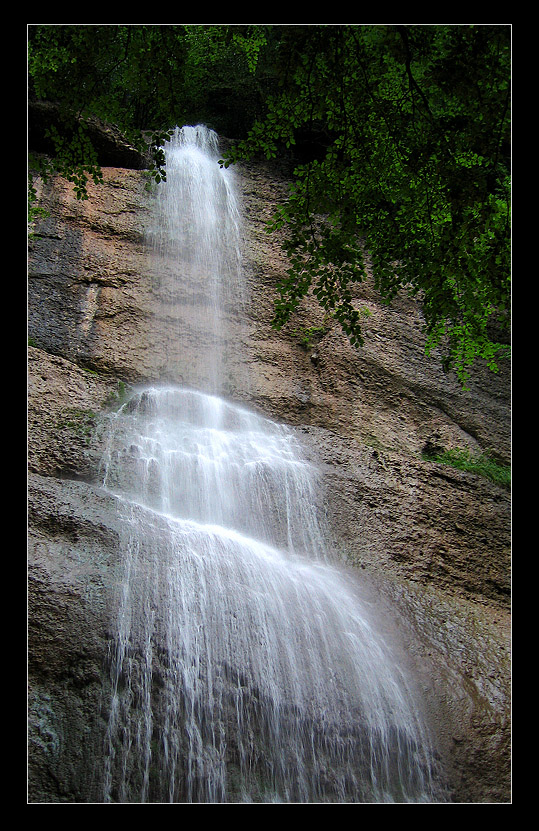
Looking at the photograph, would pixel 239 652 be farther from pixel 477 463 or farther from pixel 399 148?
pixel 477 463

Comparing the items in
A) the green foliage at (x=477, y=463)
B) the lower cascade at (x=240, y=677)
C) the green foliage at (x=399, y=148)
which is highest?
the green foliage at (x=399, y=148)

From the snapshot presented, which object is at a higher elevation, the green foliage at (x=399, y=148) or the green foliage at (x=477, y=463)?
the green foliage at (x=399, y=148)

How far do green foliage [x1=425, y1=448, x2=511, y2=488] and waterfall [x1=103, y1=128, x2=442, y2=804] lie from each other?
1978mm

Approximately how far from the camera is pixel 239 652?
4148 millimetres

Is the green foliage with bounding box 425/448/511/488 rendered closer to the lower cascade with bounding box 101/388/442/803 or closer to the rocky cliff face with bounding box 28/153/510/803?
the rocky cliff face with bounding box 28/153/510/803

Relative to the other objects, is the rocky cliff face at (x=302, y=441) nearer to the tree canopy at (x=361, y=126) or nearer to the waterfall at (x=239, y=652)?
the waterfall at (x=239, y=652)

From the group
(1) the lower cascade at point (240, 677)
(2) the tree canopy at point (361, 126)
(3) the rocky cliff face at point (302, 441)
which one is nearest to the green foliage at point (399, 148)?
(2) the tree canopy at point (361, 126)

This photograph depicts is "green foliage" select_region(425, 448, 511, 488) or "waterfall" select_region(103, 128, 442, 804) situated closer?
"waterfall" select_region(103, 128, 442, 804)

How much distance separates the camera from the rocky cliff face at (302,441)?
4.03 m

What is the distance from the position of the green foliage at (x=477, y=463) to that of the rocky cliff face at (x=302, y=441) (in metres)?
0.17

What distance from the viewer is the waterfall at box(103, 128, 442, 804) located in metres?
3.70

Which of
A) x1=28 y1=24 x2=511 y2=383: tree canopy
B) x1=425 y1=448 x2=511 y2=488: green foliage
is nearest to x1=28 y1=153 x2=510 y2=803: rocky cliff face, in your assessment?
x1=425 y1=448 x2=511 y2=488: green foliage

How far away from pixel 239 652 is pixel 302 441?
3.06m
